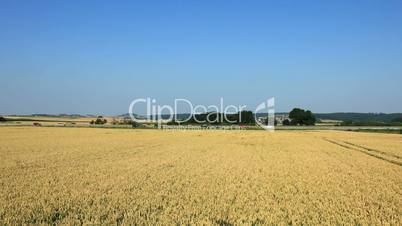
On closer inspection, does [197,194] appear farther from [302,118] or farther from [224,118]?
[224,118]

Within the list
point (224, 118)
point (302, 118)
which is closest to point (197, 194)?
point (302, 118)

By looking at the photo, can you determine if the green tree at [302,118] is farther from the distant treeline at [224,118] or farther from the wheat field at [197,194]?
the wheat field at [197,194]

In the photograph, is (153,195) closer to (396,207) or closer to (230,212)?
(230,212)

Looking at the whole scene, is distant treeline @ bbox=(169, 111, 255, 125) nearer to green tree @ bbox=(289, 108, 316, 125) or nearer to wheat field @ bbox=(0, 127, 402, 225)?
green tree @ bbox=(289, 108, 316, 125)

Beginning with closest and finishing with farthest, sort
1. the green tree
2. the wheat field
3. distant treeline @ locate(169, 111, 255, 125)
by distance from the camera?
the wheat field, the green tree, distant treeline @ locate(169, 111, 255, 125)

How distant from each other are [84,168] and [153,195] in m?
6.68

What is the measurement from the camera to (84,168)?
16.0 m

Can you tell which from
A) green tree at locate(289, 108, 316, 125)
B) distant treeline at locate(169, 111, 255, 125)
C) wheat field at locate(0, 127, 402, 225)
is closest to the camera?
wheat field at locate(0, 127, 402, 225)

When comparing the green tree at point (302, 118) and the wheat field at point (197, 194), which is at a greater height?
the green tree at point (302, 118)

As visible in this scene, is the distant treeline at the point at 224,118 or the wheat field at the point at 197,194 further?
the distant treeline at the point at 224,118

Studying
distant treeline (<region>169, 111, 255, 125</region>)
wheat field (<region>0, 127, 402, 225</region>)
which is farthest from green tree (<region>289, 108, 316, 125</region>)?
wheat field (<region>0, 127, 402, 225</region>)

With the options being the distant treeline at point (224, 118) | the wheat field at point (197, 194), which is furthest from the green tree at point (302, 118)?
the wheat field at point (197, 194)

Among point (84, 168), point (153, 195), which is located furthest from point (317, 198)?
point (84, 168)

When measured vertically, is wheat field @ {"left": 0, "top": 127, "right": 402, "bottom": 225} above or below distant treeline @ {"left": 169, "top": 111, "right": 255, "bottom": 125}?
below
